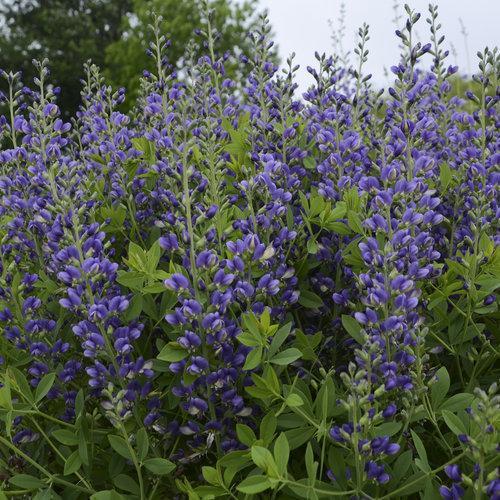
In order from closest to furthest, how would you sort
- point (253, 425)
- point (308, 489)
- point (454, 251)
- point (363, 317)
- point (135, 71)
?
point (308, 489), point (363, 317), point (253, 425), point (454, 251), point (135, 71)

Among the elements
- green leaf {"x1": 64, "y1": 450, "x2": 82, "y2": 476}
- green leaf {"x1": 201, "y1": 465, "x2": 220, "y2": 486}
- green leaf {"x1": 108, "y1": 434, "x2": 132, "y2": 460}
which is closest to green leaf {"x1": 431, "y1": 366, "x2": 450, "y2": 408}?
green leaf {"x1": 201, "y1": 465, "x2": 220, "y2": 486}

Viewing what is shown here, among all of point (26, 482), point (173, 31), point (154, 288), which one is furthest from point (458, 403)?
point (173, 31)

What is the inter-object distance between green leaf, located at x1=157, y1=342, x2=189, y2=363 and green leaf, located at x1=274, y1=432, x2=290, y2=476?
0.40 metres

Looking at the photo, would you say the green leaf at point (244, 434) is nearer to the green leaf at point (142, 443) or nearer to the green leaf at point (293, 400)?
the green leaf at point (293, 400)

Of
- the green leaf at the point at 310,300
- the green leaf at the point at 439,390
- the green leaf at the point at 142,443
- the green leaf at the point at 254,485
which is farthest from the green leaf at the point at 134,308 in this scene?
the green leaf at the point at 439,390

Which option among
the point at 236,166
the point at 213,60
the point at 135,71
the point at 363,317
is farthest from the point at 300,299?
the point at 135,71

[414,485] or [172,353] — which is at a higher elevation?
[172,353]

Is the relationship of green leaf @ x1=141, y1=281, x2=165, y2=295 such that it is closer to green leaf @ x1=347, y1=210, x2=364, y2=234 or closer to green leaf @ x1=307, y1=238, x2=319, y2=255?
green leaf @ x1=307, y1=238, x2=319, y2=255

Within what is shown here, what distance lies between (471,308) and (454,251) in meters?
0.47

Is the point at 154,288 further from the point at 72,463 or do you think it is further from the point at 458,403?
the point at 458,403

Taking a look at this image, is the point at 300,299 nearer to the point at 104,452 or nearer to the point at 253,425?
the point at 253,425

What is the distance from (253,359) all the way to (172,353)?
9.7 inches

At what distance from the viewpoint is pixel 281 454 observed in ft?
6.45

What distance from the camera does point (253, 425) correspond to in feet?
7.89
